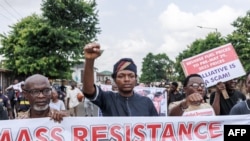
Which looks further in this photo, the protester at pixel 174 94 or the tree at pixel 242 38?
the tree at pixel 242 38

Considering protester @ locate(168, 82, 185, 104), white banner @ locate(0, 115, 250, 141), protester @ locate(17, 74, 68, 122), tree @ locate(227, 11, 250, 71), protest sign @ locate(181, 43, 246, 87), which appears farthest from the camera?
tree @ locate(227, 11, 250, 71)

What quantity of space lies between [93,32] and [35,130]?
36.4 metres

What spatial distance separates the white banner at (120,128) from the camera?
3.85m

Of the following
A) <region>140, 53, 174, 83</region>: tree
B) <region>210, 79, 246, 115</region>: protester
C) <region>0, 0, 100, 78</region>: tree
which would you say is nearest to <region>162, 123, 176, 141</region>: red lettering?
<region>210, 79, 246, 115</region>: protester

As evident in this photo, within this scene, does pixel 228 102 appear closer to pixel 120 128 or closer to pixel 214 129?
pixel 214 129

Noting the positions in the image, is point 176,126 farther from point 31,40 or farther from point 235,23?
point 235,23

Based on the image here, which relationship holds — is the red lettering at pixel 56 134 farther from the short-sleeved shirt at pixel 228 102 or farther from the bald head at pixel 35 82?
the short-sleeved shirt at pixel 228 102

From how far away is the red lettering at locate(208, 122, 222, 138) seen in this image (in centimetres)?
427

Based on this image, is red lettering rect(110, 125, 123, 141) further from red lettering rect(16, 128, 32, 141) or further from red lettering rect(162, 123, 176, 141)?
red lettering rect(16, 128, 32, 141)

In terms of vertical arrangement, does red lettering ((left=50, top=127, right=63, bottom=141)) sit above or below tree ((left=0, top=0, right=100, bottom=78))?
below

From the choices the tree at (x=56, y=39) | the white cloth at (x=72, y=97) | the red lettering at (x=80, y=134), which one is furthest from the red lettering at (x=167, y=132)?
the tree at (x=56, y=39)

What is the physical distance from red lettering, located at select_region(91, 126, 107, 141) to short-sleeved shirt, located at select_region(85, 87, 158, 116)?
0.43 ft

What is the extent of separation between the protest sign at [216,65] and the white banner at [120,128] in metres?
2.24

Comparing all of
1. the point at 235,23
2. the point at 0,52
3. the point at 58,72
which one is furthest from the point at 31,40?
the point at 235,23
